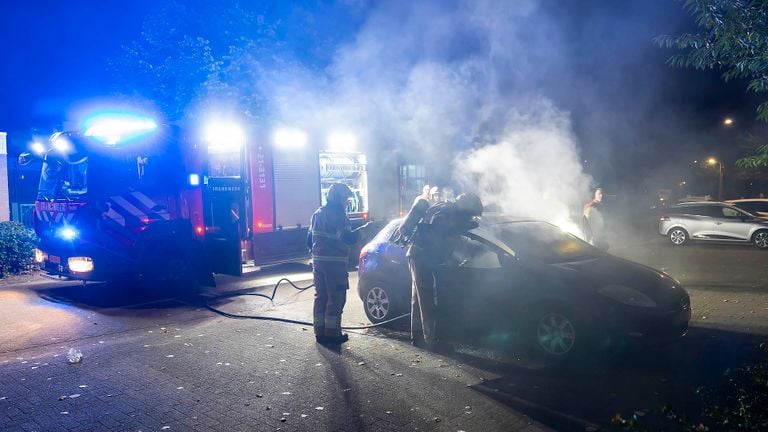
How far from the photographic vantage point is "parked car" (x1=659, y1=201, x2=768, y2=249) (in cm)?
1470

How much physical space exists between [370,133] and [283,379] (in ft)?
33.9

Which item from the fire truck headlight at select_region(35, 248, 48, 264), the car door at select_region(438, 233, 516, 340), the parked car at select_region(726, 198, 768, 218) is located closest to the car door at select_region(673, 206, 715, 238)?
the parked car at select_region(726, 198, 768, 218)

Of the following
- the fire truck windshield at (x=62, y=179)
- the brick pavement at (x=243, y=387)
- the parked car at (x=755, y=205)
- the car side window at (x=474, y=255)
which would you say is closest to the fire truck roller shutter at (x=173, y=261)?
the fire truck windshield at (x=62, y=179)

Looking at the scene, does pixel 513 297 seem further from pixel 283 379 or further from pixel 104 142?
pixel 104 142

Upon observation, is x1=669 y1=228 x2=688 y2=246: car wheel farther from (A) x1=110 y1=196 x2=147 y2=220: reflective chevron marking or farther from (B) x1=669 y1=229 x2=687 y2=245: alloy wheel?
(A) x1=110 y1=196 x2=147 y2=220: reflective chevron marking

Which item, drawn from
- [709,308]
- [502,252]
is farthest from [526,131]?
[502,252]

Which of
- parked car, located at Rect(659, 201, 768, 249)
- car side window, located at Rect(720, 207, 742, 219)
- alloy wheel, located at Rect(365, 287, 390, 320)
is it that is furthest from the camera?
car side window, located at Rect(720, 207, 742, 219)

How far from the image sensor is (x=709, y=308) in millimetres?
7527

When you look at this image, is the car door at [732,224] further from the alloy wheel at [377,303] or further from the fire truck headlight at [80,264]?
the fire truck headlight at [80,264]

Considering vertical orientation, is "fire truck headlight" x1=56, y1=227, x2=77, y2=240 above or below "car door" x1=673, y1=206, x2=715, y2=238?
above

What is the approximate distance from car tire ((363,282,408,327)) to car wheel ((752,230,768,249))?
12.6 m

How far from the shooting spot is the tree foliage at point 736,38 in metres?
4.36

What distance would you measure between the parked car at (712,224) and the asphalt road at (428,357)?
224 inches

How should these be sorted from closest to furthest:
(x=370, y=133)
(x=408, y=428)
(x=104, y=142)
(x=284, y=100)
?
1. (x=408, y=428)
2. (x=104, y=142)
3. (x=284, y=100)
4. (x=370, y=133)
